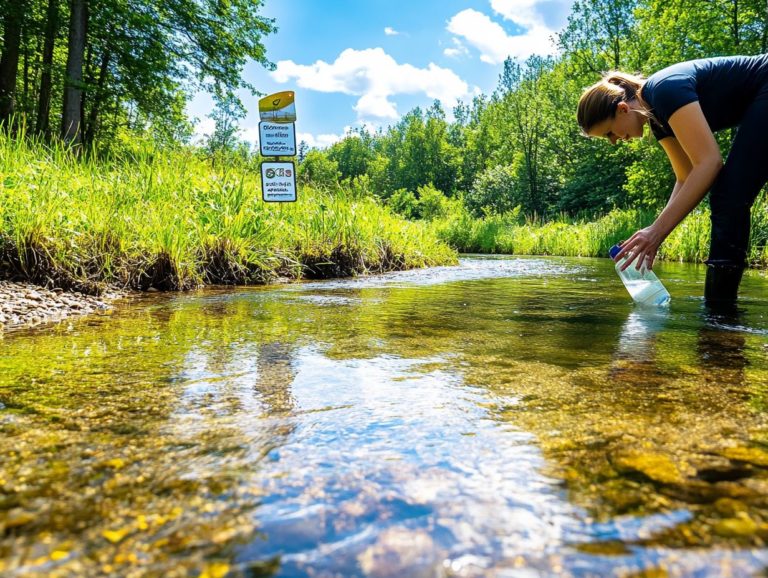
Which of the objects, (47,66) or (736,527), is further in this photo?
(47,66)

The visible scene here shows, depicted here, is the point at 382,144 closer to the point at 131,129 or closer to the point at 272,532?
the point at 131,129

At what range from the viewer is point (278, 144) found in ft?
22.5

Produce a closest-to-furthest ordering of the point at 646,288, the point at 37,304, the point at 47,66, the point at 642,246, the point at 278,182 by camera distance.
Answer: the point at 642,246
the point at 37,304
the point at 646,288
the point at 278,182
the point at 47,66

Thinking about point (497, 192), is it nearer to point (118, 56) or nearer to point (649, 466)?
point (118, 56)

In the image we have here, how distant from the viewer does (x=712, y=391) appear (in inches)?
53.9

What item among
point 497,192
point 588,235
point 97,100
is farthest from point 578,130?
point 97,100

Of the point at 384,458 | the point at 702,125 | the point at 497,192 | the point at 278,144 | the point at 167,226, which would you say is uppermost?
the point at 497,192

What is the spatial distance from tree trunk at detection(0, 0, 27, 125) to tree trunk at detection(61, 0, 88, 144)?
1.00 metres

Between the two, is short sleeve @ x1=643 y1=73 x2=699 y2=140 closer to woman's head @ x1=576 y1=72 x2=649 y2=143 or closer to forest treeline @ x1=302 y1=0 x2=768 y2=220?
woman's head @ x1=576 y1=72 x2=649 y2=143

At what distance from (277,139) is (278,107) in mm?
483

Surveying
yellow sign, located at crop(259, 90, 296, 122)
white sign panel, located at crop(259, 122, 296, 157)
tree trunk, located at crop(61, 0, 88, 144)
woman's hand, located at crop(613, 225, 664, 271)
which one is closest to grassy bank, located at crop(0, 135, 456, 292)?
white sign panel, located at crop(259, 122, 296, 157)

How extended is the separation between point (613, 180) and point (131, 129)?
84.4 ft

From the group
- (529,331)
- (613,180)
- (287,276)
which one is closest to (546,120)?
(613,180)

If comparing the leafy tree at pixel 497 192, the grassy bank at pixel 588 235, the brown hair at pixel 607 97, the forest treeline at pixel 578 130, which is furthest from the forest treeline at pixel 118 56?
the leafy tree at pixel 497 192
